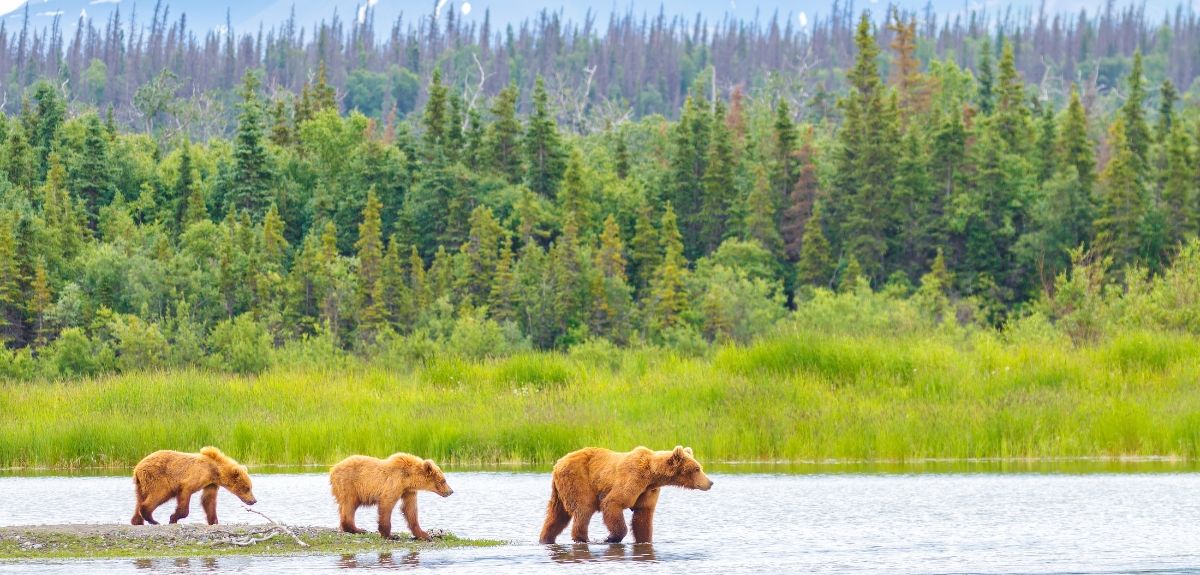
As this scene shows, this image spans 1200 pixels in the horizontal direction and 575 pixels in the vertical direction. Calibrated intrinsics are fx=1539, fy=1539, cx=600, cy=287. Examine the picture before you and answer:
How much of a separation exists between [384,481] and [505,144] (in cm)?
6413

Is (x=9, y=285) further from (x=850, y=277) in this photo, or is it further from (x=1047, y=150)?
(x=1047, y=150)

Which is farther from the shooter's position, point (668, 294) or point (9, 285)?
point (668, 294)

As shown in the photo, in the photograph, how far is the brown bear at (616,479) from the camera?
37.0ft

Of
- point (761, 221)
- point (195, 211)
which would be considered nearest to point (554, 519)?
point (195, 211)

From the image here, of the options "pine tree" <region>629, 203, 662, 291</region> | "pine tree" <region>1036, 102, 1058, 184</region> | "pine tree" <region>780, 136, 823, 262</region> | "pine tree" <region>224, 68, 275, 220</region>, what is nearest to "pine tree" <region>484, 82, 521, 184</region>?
"pine tree" <region>629, 203, 662, 291</region>

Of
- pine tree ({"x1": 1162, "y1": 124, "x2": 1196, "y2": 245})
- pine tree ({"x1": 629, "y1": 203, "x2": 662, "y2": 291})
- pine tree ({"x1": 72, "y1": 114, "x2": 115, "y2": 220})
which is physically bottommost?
pine tree ({"x1": 629, "y1": 203, "x2": 662, "y2": 291})

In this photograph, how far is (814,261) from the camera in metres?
68.2

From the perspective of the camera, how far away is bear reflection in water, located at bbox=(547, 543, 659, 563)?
11172 millimetres

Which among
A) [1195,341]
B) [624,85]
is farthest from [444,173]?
[624,85]

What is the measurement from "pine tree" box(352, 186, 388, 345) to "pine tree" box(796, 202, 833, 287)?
18.5 metres

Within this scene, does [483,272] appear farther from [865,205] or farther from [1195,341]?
[1195,341]

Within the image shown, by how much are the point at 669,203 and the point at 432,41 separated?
13339cm

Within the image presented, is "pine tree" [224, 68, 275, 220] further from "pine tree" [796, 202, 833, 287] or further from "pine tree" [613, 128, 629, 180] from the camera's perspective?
"pine tree" [796, 202, 833, 287]

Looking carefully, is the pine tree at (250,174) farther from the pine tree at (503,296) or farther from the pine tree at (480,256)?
the pine tree at (503,296)
